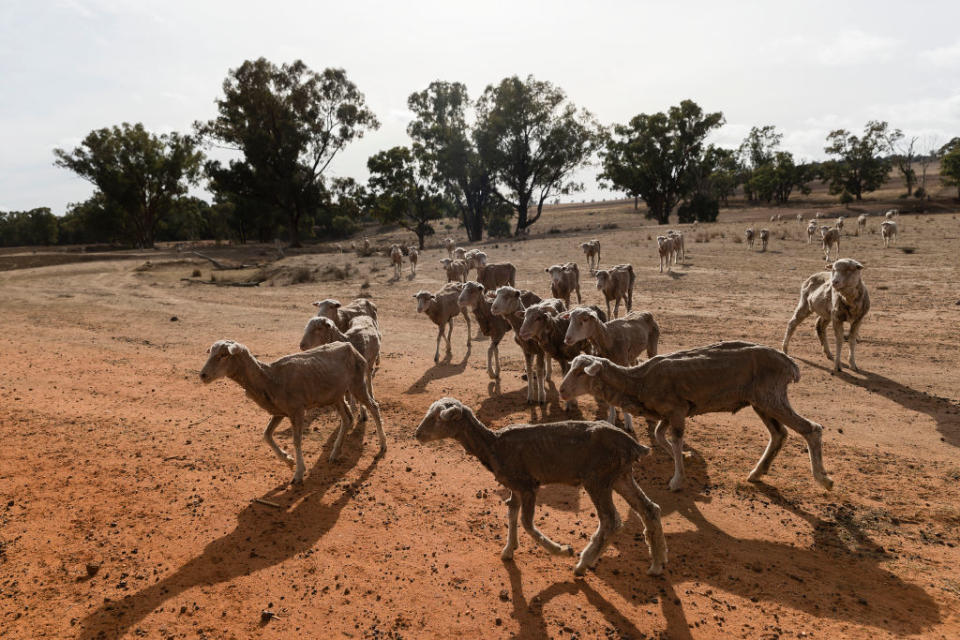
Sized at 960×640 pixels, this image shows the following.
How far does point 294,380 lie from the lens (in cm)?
817

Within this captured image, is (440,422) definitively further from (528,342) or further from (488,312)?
(488,312)

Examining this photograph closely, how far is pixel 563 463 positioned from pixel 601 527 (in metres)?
0.83

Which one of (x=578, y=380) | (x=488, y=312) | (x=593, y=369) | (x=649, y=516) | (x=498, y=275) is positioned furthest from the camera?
(x=498, y=275)

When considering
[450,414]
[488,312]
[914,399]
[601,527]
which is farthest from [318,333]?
[914,399]

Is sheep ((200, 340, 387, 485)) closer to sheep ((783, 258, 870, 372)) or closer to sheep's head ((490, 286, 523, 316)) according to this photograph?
sheep's head ((490, 286, 523, 316))

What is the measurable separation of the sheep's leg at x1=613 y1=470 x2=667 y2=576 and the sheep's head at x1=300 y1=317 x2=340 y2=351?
24.0 feet

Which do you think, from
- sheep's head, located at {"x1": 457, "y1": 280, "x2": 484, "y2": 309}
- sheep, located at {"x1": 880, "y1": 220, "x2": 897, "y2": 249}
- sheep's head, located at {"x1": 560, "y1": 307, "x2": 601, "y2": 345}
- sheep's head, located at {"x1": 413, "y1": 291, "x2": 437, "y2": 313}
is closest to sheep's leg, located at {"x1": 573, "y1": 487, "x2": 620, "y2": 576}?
sheep's head, located at {"x1": 560, "y1": 307, "x2": 601, "y2": 345}

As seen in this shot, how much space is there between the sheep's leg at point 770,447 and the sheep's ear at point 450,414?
4.70 metres

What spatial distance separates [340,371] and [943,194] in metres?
103

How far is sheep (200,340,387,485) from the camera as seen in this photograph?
7723 mm

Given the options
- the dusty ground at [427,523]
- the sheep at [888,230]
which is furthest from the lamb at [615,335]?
the sheep at [888,230]

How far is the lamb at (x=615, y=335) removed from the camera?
9.11 m

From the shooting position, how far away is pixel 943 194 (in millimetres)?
77438

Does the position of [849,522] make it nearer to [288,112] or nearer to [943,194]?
[288,112]
